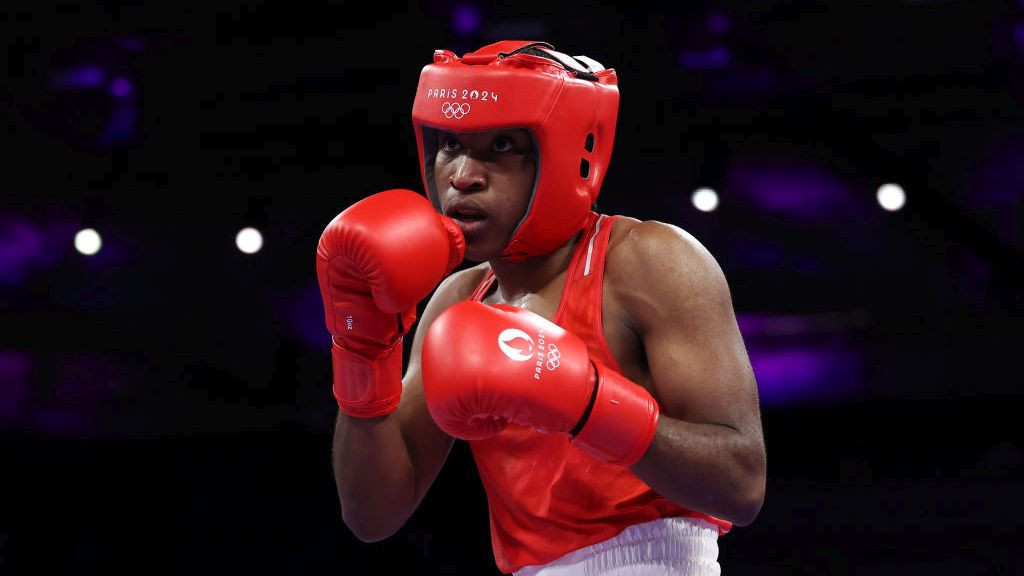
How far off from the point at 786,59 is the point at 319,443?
264cm

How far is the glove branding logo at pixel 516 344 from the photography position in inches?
67.4

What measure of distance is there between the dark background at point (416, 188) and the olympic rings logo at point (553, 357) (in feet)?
9.56

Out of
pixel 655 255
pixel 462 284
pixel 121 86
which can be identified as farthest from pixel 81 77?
pixel 655 255

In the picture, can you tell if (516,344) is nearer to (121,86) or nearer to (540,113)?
(540,113)

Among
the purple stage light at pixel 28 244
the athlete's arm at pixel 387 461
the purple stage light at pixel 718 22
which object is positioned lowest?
the purple stage light at pixel 28 244

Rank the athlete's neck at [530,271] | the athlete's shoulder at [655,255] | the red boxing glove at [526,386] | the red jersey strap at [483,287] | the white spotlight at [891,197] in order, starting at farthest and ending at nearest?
the white spotlight at [891,197] → the red jersey strap at [483,287] → the athlete's neck at [530,271] → the athlete's shoulder at [655,255] → the red boxing glove at [526,386]

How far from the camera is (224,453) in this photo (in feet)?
15.9

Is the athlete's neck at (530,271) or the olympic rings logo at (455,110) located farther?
the athlete's neck at (530,271)

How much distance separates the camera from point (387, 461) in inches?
86.9

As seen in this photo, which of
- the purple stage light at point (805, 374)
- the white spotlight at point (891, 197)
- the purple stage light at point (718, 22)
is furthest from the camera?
the purple stage light at point (805, 374)

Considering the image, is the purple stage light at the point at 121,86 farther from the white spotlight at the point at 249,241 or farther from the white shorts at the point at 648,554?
the white shorts at the point at 648,554

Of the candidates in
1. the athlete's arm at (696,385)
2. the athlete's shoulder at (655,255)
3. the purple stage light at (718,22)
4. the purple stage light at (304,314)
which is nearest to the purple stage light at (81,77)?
the purple stage light at (304,314)

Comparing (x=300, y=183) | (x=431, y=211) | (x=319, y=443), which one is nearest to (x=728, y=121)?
(x=300, y=183)

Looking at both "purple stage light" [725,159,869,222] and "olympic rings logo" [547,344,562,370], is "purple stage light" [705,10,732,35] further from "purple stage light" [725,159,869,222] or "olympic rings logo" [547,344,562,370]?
"olympic rings logo" [547,344,562,370]
